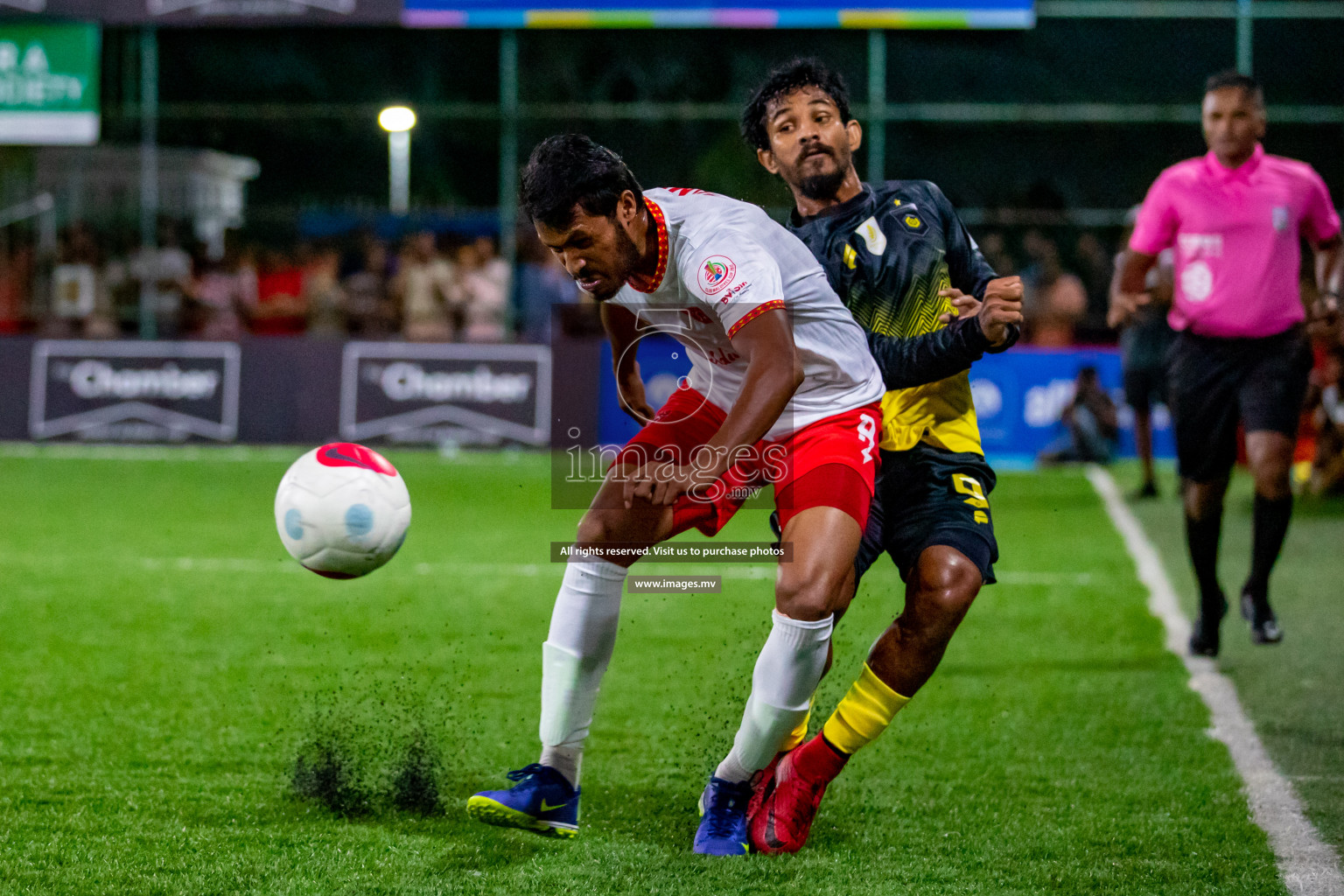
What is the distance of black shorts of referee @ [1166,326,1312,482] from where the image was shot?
607 cm

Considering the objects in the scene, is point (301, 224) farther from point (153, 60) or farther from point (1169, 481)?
point (1169, 481)

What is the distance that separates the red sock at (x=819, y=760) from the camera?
384 cm

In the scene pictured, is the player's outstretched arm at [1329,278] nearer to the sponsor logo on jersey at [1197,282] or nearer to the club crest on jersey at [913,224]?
the sponsor logo on jersey at [1197,282]

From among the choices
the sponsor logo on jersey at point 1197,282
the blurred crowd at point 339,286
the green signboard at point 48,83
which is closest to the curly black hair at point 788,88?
the sponsor logo on jersey at point 1197,282

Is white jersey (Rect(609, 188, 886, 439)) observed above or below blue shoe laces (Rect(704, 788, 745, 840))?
above

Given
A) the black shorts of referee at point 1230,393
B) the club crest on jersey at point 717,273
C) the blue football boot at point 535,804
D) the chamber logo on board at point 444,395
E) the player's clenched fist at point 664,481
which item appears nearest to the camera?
the player's clenched fist at point 664,481

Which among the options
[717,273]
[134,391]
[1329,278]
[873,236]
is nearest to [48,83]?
[134,391]

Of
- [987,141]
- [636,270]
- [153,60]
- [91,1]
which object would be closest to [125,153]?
[153,60]

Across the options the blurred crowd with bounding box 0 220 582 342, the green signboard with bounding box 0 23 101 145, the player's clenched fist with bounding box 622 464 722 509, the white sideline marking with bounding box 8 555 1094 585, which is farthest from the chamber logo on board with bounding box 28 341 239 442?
the player's clenched fist with bounding box 622 464 722 509

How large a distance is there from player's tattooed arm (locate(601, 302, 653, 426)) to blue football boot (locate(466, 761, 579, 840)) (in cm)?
104

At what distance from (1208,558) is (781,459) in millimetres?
2915

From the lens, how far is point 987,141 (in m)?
18.4

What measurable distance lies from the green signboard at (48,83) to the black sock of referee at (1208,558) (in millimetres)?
14812

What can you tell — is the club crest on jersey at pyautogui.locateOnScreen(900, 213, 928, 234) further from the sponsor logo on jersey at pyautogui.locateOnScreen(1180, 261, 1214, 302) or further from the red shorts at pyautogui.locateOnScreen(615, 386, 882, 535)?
the sponsor logo on jersey at pyautogui.locateOnScreen(1180, 261, 1214, 302)
